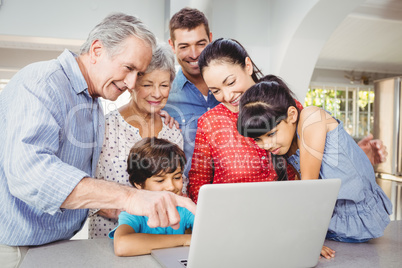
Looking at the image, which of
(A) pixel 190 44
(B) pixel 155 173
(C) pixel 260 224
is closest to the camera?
(C) pixel 260 224

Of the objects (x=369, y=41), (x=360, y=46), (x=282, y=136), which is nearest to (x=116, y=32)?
(x=282, y=136)

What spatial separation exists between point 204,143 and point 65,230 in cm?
67

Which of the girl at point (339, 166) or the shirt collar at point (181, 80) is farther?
the shirt collar at point (181, 80)

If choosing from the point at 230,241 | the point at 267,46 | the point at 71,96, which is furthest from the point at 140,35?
the point at 267,46

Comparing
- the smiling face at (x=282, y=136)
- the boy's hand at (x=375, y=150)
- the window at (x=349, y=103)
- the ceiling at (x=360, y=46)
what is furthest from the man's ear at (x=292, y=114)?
the window at (x=349, y=103)

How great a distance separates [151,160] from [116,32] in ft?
1.61

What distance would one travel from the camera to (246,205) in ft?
2.44

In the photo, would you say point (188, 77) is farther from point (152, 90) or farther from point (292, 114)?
point (292, 114)

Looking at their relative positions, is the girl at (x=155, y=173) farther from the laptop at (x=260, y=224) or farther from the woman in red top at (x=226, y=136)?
the laptop at (x=260, y=224)

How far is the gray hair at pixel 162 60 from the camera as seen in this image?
1.51 meters

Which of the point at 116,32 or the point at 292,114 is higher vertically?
the point at 116,32

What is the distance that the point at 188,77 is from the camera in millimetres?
1830

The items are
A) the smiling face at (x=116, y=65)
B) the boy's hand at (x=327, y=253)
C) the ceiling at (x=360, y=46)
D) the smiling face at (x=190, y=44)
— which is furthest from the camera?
the ceiling at (x=360, y=46)

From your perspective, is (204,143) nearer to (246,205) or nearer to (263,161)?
(263,161)
